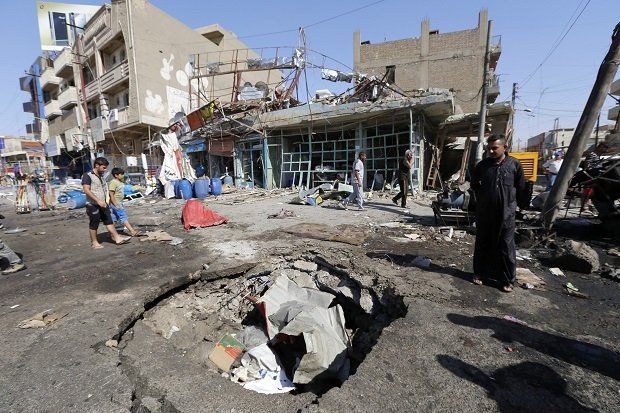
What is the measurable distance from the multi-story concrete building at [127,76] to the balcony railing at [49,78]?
75.4 inches

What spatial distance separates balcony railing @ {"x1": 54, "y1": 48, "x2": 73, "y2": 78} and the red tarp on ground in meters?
23.2

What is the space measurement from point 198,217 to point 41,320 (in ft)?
13.3

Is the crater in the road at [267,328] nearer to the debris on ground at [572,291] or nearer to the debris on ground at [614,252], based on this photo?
the debris on ground at [572,291]

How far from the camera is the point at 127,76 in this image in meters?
16.7

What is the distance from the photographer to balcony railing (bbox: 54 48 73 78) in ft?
71.0

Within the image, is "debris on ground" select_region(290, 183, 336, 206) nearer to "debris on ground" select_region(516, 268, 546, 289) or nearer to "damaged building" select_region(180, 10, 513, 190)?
"damaged building" select_region(180, 10, 513, 190)

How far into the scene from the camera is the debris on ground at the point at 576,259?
3414 millimetres

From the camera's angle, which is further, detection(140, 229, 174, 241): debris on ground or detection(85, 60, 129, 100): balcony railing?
detection(85, 60, 129, 100): balcony railing

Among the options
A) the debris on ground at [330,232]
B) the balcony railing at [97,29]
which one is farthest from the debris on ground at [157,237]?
the balcony railing at [97,29]

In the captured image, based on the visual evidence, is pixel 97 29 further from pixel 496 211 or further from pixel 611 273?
pixel 611 273

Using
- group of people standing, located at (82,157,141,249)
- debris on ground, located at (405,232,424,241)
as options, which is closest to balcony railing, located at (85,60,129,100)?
group of people standing, located at (82,157,141,249)

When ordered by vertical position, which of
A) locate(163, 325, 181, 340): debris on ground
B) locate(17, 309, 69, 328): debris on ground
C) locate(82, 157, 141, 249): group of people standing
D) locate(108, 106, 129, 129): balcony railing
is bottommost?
locate(163, 325, 181, 340): debris on ground

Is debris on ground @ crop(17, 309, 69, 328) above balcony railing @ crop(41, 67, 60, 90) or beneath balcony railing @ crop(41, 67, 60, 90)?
beneath

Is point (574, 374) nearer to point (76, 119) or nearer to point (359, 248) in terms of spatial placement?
point (359, 248)
